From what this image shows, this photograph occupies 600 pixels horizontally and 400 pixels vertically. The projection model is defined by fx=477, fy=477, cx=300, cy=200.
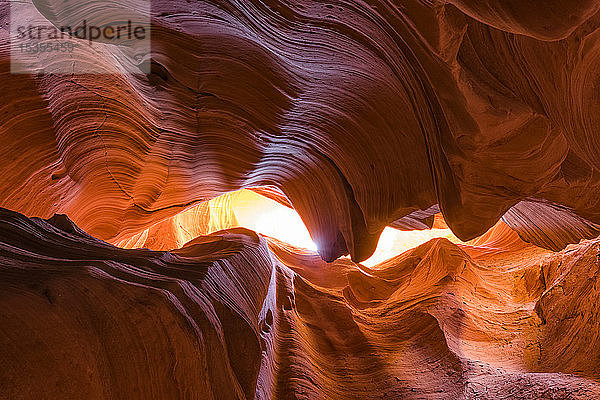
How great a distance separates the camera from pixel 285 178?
15.0ft

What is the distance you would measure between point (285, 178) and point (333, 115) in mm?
1001

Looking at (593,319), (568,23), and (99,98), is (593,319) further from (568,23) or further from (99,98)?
(99,98)

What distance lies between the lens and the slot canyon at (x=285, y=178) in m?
1.75

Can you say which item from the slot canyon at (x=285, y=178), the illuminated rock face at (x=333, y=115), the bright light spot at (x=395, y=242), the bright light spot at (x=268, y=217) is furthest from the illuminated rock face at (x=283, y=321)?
the bright light spot at (x=395, y=242)

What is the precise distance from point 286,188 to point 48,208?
7.00 feet

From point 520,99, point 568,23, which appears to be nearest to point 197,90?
point 520,99

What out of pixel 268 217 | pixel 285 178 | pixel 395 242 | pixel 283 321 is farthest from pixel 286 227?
pixel 283 321

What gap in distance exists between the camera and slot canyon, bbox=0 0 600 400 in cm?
175

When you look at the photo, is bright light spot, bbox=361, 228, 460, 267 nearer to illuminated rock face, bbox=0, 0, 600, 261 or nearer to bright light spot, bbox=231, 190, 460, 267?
bright light spot, bbox=231, 190, 460, 267

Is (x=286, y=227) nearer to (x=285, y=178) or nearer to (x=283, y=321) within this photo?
(x=285, y=178)

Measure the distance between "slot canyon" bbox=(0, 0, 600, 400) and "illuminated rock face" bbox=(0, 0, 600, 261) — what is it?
0.05 feet

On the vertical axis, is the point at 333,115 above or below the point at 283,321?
above

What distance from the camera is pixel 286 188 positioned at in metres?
4.72

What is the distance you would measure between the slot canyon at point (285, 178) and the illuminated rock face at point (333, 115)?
16 mm
